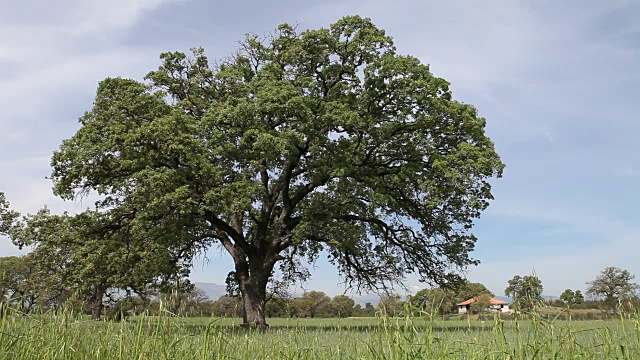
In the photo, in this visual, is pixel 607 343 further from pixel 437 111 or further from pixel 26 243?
pixel 26 243

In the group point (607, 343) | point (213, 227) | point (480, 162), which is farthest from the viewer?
point (213, 227)

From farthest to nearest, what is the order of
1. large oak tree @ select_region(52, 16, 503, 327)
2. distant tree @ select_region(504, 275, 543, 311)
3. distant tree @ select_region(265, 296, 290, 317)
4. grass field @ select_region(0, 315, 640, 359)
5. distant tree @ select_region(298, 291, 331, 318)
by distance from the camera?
1. distant tree @ select_region(298, 291, 331, 318)
2. large oak tree @ select_region(52, 16, 503, 327)
3. distant tree @ select_region(265, 296, 290, 317)
4. grass field @ select_region(0, 315, 640, 359)
5. distant tree @ select_region(504, 275, 543, 311)

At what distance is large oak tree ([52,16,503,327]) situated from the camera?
18078mm

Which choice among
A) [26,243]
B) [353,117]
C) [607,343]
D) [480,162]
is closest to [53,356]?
[607,343]

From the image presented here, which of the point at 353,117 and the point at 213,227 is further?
the point at 213,227

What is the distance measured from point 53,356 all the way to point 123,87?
1666 centimetres

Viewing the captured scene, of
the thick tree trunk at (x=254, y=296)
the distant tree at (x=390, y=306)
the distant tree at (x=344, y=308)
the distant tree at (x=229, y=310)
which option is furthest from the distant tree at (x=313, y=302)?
the distant tree at (x=390, y=306)

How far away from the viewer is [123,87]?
19234 millimetres

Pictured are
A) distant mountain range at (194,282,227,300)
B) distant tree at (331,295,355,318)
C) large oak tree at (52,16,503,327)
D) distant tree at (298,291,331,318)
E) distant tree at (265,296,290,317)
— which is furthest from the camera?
distant tree at (298,291,331,318)

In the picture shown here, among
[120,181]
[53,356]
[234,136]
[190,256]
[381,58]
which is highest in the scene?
[381,58]

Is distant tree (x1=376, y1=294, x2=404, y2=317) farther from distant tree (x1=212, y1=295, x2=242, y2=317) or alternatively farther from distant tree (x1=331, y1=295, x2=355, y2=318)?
distant tree (x1=331, y1=295, x2=355, y2=318)

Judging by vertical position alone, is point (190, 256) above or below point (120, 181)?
below

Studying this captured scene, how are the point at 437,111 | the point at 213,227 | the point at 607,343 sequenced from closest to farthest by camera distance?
the point at 607,343 → the point at 437,111 → the point at 213,227

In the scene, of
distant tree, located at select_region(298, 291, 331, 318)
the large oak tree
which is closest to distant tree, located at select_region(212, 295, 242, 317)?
the large oak tree
